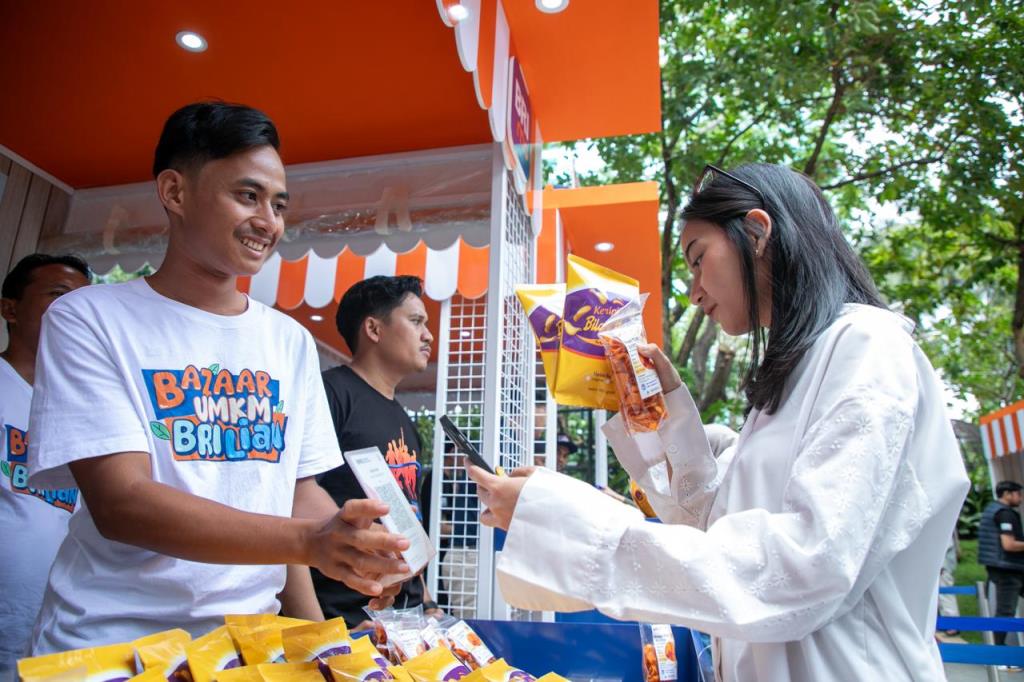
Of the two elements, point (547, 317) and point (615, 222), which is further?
point (615, 222)

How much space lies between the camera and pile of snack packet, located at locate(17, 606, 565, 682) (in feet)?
3.25

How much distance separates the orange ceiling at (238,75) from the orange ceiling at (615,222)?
67.1 inches

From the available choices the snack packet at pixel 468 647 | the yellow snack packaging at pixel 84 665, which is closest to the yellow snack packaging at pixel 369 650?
the snack packet at pixel 468 647

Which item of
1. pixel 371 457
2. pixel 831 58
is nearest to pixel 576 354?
pixel 371 457

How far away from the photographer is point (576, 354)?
63.4 inches

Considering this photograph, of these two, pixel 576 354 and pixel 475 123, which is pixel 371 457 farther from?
pixel 475 123

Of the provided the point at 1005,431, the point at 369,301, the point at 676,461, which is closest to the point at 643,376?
the point at 676,461

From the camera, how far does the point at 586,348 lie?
161cm

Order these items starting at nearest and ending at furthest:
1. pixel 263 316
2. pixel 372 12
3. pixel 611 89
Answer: pixel 263 316, pixel 372 12, pixel 611 89

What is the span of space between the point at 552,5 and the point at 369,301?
1.43m

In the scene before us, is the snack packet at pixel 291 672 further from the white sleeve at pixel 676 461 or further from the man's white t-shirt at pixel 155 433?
the white sleeve at pixel 676 461

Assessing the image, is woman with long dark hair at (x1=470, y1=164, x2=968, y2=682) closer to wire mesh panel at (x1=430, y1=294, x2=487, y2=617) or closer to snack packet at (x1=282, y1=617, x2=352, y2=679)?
snack packet at (x1=282, y1=617, x2=352, y2=679)

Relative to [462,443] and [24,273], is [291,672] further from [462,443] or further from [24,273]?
[24,273]

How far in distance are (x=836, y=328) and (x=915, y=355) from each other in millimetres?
120
